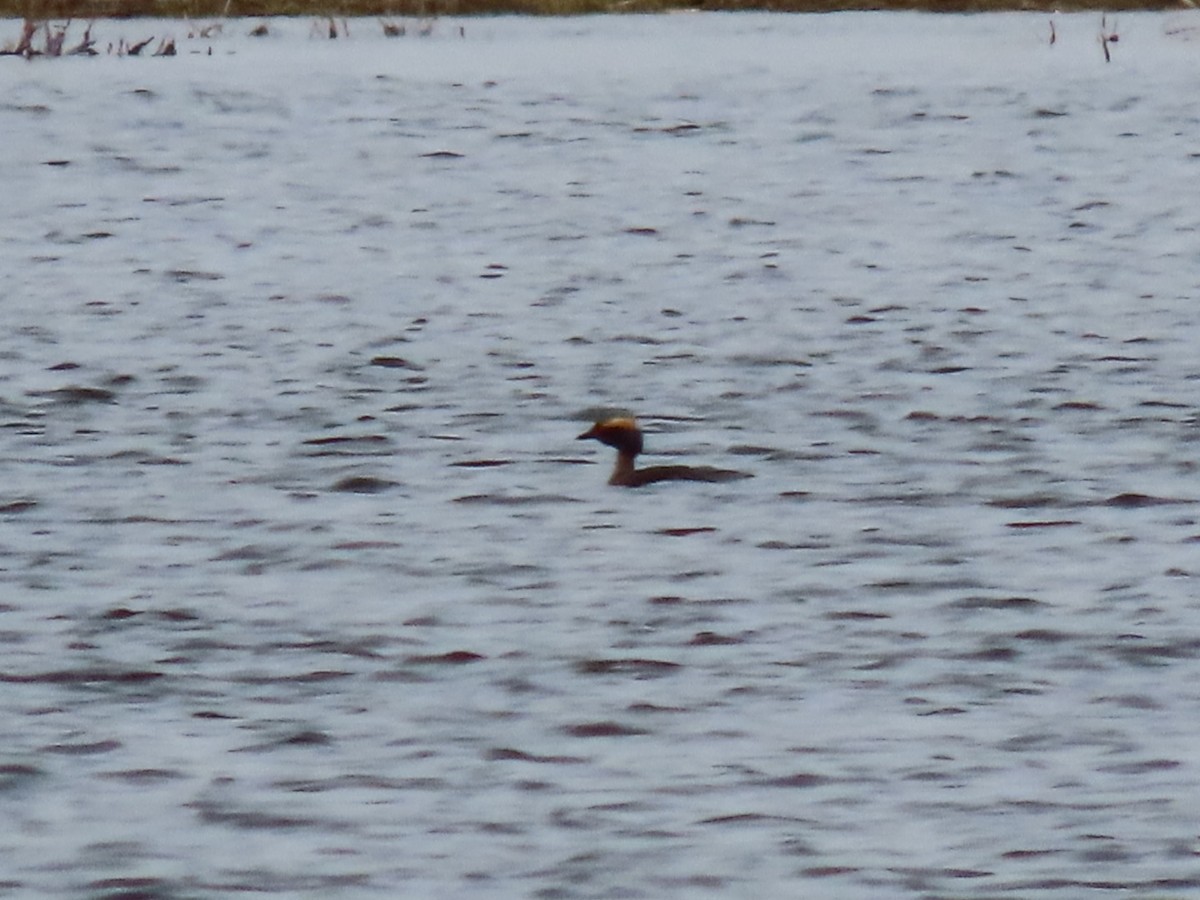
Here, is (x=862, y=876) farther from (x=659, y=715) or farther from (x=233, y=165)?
(x=233, y=165)

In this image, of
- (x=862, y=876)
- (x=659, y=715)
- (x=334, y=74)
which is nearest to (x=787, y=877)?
(x=862, y=876)

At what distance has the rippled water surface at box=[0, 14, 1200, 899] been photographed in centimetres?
648

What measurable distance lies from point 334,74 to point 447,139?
677cm

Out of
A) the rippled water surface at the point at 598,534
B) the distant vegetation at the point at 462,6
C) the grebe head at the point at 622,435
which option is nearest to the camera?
the rippled water surface at the point at 598,534

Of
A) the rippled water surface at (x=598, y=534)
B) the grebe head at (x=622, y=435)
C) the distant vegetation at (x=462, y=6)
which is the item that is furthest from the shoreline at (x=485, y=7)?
the grebe head at (x=622, y=435)

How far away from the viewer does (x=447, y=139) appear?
25734 millimetres

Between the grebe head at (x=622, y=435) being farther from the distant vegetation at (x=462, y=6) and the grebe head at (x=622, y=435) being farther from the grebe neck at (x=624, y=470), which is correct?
the distant vegetation at (x=462, y=6)

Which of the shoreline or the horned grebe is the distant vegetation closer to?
the shoreline

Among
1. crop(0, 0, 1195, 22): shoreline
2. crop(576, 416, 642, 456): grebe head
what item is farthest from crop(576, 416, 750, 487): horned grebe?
crop(0, 0, 1195, 22): shoreline

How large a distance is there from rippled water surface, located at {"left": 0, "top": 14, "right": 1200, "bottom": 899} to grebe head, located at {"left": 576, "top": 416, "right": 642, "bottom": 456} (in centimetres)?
16

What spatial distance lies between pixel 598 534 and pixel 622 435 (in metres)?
0.96

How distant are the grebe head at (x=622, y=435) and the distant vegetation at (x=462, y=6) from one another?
→ 28079 millimetres

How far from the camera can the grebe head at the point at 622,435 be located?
10.8 m

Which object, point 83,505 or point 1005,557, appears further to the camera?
point 83,505
